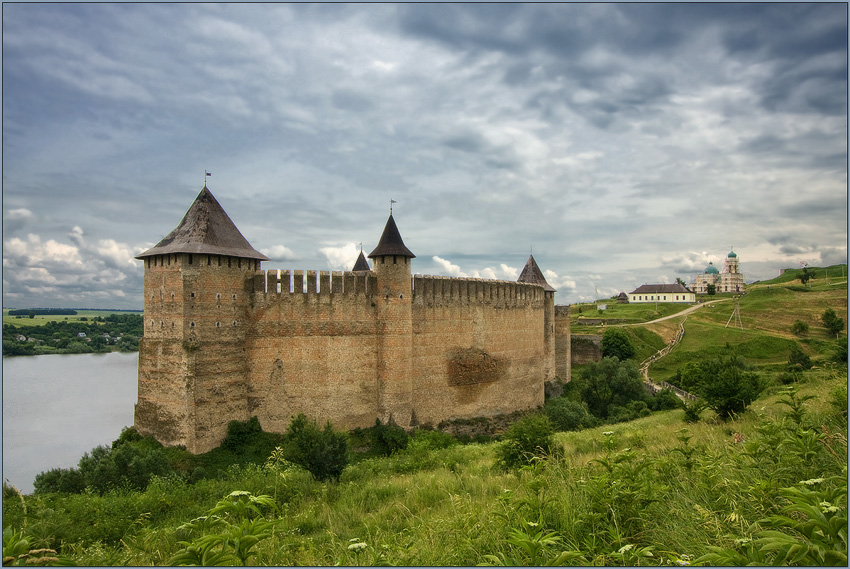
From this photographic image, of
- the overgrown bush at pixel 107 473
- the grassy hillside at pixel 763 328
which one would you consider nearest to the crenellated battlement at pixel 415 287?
the overgrown bush at pixel 107 473

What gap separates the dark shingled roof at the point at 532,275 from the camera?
30109 mm

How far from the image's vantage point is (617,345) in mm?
38156

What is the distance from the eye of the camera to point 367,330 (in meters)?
18.3

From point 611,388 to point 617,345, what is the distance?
11.6m

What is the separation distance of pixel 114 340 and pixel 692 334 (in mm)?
64449

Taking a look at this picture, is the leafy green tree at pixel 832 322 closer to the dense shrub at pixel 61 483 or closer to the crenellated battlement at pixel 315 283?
the crenellated battlement at pixel 315 283

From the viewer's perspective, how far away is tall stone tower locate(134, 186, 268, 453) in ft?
49.2

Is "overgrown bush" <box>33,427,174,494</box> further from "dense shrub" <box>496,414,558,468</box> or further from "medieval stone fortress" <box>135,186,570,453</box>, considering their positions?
"dense shrub" <box>496,414,558,468</box>

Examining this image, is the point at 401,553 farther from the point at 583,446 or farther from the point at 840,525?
the point at 583,446

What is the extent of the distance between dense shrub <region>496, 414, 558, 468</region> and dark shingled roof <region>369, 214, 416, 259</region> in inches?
397

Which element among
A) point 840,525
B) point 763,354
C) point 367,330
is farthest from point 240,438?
point 763,354

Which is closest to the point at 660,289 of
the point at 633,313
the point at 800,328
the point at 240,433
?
the point at 633,313

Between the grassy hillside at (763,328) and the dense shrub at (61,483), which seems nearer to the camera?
the dense shrub at (61,483)

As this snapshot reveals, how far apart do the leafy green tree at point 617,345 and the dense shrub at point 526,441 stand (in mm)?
31087
